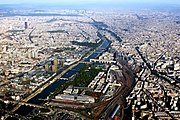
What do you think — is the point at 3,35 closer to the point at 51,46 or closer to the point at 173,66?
the point at 51,46

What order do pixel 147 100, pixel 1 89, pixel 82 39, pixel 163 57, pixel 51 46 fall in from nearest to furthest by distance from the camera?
pixel 147 100 < pixel 1 89 < pixel 163 57 < pixel 51 46 < pixel 82 39

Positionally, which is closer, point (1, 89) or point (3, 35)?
point (1, 89)

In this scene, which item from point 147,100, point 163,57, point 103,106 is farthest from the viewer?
point 163,57

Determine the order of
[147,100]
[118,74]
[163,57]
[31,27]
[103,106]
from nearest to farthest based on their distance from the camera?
[103,106], [147,100], [118,74], [163,57], [31,27]

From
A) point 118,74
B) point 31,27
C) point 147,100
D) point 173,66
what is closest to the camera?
point 147,100

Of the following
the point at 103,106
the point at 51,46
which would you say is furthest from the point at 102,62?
the point at 103,106

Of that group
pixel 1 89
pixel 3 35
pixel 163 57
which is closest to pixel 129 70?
pixel 163 57

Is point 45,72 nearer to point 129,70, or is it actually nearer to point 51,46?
point 129,70

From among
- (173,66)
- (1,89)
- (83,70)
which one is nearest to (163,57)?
(173,66)

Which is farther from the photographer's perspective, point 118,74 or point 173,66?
point 173,66
